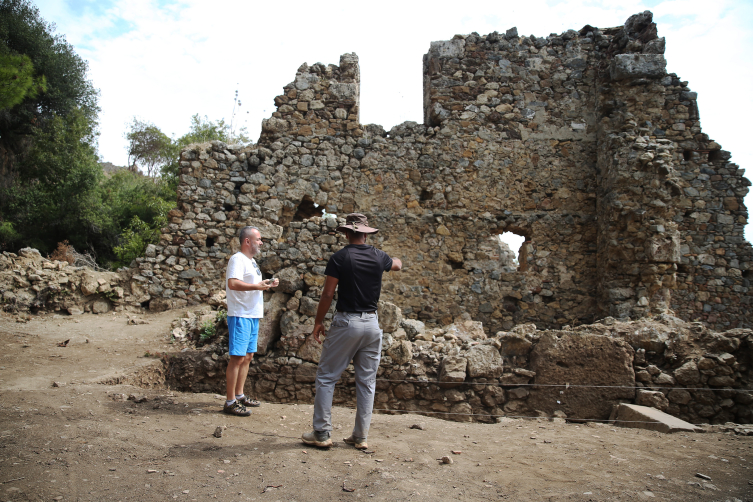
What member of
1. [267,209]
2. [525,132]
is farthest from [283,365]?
[525,132]

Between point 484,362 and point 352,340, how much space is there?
204 centimetres

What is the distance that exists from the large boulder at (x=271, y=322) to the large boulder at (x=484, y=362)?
2.01 meters

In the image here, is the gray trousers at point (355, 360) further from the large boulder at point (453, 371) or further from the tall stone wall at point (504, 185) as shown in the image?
the tall stone wall at point (504, 185)

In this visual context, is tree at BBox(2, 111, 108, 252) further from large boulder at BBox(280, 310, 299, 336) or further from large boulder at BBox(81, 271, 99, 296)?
large boulder at BBox(280, 310, 299, 336)

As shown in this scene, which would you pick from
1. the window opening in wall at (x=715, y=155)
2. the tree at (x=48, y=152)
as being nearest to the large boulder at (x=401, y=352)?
the window opening in wall at (x=715, y=155)

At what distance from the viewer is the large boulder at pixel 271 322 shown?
4824 millimetres

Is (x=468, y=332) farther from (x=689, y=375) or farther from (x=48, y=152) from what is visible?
(x=48, y=152)

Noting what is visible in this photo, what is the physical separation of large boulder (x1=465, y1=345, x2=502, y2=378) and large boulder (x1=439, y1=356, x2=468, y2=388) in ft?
0.25

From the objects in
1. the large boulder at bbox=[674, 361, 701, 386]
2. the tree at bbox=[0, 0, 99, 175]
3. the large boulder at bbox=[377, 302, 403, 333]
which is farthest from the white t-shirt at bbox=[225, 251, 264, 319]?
the tree at bbox=[0, 0, 99, 175]

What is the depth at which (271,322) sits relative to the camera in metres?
4.86

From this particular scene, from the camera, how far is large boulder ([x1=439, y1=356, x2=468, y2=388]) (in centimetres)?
462

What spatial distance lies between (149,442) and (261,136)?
6.70 metres

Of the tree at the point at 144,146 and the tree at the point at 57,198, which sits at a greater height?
the tree at the point at 144,146

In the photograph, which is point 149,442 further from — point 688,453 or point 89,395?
point 688,453
